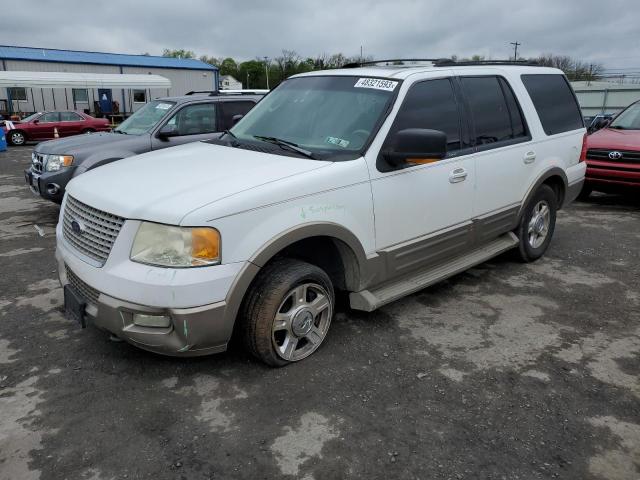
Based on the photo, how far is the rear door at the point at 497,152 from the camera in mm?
4350

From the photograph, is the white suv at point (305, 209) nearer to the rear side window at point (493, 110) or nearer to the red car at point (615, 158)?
the rear side window at point (493, 110)

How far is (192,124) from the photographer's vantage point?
301 inches

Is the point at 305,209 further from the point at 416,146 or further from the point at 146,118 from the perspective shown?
the point at 146,118

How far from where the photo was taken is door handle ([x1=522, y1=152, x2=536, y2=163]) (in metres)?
4.81

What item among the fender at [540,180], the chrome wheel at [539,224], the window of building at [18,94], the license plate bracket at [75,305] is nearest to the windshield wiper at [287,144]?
the license plate bracket at [75,305]

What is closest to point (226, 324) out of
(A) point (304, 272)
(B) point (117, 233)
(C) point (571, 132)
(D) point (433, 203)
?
(A) point (304, 272)

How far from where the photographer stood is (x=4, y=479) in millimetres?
2420

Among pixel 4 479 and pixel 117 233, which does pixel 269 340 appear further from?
pixel 4 479

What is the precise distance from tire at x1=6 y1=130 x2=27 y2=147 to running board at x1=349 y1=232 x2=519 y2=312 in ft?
64.3

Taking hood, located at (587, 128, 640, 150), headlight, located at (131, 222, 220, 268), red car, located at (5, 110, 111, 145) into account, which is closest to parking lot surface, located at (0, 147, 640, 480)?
headlight, located at (131, 222, 220, 268)

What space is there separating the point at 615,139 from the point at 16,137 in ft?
64.1

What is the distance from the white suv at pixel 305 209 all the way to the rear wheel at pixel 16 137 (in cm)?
1837

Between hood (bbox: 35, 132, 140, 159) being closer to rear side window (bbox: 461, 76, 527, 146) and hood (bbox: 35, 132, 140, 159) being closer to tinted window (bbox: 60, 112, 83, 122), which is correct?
rear side window (bbox: 461, 76, 527, 146)

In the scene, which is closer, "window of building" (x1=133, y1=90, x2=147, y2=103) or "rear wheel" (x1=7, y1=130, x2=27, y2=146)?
"rear wheel" (x1=7, y1=130, x2=27, y2=146)
